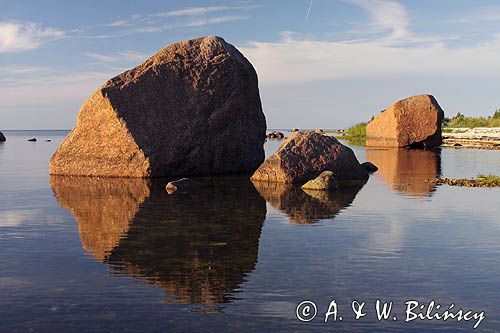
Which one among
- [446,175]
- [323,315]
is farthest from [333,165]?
[323,315]

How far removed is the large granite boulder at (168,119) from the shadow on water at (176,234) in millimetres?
3145

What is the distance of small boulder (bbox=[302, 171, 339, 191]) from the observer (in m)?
18.3

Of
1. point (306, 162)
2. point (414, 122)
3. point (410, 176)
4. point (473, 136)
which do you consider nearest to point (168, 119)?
point (306, 162)

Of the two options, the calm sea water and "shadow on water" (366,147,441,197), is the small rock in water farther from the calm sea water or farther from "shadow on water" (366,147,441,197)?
"shadow on water" (366,147,441,197)

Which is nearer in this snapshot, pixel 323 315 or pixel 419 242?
pixel 323 315

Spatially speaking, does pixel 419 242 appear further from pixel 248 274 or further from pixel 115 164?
pixel 115 164

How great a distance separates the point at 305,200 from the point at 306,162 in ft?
15.9

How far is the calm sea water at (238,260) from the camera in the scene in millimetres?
6180

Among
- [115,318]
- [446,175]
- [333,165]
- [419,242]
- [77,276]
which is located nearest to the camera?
[115,318]

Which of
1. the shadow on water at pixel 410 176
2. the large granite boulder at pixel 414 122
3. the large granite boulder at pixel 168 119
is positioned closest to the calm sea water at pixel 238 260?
the shadow on water at pixel 410 176

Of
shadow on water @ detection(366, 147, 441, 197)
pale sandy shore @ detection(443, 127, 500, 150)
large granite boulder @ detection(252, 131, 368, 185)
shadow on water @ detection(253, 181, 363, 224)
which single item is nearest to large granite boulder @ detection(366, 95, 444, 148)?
pale sandy shore @ detection(443, 127, 500, 150)

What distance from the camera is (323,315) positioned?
244 inches

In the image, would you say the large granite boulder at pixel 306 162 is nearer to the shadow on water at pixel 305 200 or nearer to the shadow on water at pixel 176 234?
the shadow on water at pixel 305 200

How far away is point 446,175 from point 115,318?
65.8 ft
